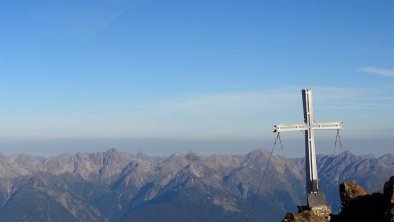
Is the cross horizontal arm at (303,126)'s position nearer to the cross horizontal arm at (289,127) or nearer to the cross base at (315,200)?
the cross horizontal arm at (289,127)

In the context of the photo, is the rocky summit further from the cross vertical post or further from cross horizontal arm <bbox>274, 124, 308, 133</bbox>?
cross horizontal arm <bbox>274, 124, 308, 133</bbox>

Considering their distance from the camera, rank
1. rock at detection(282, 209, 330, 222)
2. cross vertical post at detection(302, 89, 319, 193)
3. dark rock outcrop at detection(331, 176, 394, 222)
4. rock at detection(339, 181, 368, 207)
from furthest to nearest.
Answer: cross vertical post at detection(302, 89, 319, 193), rock at detection(339, 181, 368, 207), rock at detection(282, 209, 330, 222), dark rock outcrop at detection(331, 176, 394, 222)

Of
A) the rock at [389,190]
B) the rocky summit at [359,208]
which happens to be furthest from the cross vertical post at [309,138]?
the rock at [389,190]

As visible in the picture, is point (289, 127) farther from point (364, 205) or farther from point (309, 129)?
point (364, 205)

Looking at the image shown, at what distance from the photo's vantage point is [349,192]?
34.7 meters

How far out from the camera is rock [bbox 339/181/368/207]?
112 feet

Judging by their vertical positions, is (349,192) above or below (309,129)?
below

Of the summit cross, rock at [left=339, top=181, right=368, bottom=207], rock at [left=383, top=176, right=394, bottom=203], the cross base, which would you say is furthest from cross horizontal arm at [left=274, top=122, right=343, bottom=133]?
rock at [left=383, top=176, right=394, bottom=203]

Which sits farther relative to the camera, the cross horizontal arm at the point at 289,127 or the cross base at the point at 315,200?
the cross horizontal arm at the point at 289,127

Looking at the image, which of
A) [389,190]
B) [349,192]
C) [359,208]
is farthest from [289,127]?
[389,190]

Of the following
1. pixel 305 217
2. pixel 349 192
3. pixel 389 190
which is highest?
→ pixel 389 190

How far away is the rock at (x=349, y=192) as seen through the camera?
112 ft

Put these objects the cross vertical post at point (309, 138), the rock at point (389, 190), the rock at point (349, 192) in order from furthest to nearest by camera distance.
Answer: the cross vertical post at point (309, 138), the rock at point (349, 192), the rock at point (389, 190)

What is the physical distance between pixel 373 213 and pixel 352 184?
22.6 ft
